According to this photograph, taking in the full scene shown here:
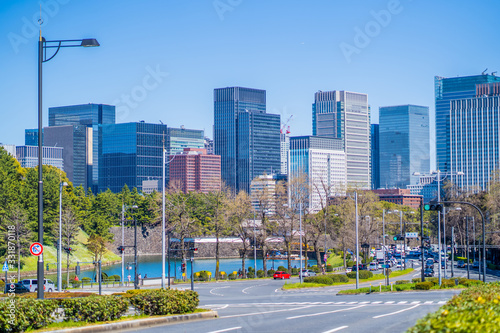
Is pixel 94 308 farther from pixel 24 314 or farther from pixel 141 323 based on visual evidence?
pixel 24 314

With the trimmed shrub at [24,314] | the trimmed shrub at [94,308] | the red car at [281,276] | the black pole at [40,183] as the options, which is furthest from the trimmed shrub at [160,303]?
the red car at [281,276]

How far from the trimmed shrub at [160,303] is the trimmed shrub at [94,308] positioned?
4.39 ft

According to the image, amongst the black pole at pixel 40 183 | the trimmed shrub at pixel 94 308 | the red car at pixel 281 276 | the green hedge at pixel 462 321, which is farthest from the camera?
the red car at pixel 281 276

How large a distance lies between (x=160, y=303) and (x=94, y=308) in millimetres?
3190

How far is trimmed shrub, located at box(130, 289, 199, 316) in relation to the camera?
2192 centimetres

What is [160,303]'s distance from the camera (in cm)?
2200

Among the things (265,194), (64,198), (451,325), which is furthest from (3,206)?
(451,325)

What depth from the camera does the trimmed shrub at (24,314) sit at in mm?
16328

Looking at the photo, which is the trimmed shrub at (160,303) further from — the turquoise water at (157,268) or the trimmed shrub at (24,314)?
the turquoise water at (157,268)

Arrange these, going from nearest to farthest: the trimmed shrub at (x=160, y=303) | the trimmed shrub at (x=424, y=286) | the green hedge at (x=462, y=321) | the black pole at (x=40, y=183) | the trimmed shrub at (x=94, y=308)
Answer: the green hedge at (x=462, y=321)
the trimmed shrub at (x=94, y=308)
the black pole at (x=40, y=183)
the trimmed shrub at (x=160, y=303)
the trimmed shrub at (x=424, y=286)

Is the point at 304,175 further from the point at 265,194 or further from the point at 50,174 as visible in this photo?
the point at 50,174

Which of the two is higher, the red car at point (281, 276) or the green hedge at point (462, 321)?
the green hedge at point (462, 321)

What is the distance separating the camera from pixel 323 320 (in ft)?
76.1

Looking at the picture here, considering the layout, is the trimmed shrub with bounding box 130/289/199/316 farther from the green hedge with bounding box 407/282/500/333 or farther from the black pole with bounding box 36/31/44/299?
the green hedge with bounding box 407/282/500/333
